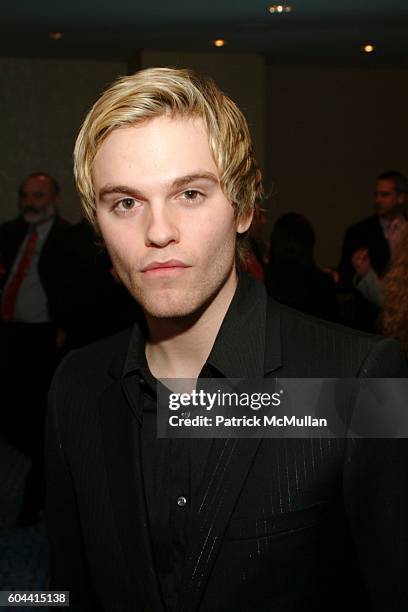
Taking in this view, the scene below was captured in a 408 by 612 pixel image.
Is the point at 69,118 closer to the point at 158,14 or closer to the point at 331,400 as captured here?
the point at 158,14

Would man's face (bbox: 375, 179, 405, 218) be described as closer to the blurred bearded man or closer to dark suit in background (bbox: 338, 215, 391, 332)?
dark suit in background (bbox: 338, 215, 391, 332)

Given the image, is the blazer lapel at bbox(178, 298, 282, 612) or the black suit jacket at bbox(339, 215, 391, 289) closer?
the blazer lapel at bbox(178, 298, 282, 612)

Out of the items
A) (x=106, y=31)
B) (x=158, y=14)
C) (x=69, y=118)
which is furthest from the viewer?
(x=69, y=118)

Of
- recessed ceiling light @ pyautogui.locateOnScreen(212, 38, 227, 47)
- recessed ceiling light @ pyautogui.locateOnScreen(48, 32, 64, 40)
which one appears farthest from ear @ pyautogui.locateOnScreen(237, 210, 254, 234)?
recessed ceiling light @ pyautogui.locateOnScreen(212, 38, 227, 47)

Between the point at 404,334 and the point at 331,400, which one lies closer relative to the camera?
the point at 331,400

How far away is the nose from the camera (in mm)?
1045

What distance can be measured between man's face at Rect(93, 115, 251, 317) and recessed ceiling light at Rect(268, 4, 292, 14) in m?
5.43

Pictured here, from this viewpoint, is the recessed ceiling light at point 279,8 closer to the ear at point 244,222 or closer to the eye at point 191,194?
the ear at point 244,222

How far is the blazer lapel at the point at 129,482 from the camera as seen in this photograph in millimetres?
1067

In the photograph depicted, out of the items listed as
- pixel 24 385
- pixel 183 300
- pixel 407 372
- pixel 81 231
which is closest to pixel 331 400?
pixel 407 372

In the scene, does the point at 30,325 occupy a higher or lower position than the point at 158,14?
lower

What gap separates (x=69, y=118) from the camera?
853 centimetres

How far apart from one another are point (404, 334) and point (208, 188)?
1073mm

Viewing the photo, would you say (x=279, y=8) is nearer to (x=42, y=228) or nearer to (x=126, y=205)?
(x=42, y=228)
